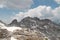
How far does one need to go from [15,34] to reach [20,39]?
4.17 metres

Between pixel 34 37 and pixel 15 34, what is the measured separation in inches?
300

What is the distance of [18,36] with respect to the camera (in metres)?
70.6

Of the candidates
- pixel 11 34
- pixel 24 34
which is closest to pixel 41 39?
pixel 24 34

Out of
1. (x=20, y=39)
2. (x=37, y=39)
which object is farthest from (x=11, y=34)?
(x=37, y=39)

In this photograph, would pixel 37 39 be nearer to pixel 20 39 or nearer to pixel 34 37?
pixel 34 37

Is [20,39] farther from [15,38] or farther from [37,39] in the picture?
[37,39]

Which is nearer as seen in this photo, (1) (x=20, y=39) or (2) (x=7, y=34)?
(1) (x=20, y=39)

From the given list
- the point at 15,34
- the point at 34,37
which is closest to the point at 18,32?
the point at 15,34

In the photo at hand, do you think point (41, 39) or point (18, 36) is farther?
point (41, 39)

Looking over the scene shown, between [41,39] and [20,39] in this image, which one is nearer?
[20,39]

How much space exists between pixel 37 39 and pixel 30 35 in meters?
3.32

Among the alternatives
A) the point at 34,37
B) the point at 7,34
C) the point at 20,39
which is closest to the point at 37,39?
the point at 34,37

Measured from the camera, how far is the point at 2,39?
74.0 metres

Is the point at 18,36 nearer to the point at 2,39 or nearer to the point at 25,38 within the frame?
the point at 25,38
